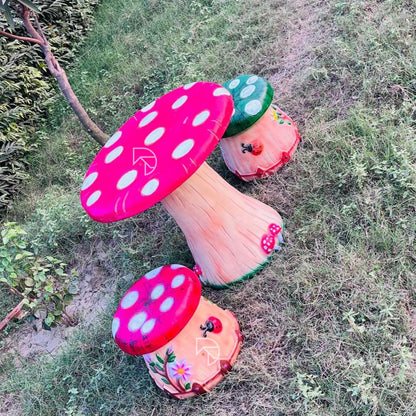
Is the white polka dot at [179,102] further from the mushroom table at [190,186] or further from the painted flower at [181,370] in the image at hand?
the painted flower at [181,370]

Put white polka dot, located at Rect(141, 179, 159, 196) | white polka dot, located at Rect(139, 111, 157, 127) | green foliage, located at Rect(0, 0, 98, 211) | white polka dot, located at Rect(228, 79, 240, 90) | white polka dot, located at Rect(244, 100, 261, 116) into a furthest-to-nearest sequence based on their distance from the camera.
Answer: green foliage, located at Rect(0, 0, 98, 211)
white polka dot, located at Rect(228, 79, 240, 90)
white polka dot, located at Rect(244, 100, 261, 116)
white polka dot, located at Rect(139, 111, 157, 127)
white polka dot, located at Rect(141, 179, 159, 196)

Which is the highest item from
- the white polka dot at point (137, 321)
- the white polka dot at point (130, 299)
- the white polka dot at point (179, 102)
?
the white polka dot at point (179, 102)

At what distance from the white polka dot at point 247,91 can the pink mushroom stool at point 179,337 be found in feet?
3.82

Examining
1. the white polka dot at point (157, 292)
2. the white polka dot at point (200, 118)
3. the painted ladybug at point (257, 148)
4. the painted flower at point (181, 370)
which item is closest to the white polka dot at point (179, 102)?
the white polka dot at point (200, 118)

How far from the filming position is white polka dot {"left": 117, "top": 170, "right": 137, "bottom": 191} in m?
2.29

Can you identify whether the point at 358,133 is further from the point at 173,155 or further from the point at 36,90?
the point at 36,90

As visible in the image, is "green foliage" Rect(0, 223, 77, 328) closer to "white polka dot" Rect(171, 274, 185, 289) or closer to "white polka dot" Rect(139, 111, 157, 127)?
"white polka dot" Rect(171, 274, 185, 289)

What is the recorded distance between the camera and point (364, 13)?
Answer: 3766 millimetres

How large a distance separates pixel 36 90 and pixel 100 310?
10.1ft

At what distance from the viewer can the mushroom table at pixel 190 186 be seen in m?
2.21

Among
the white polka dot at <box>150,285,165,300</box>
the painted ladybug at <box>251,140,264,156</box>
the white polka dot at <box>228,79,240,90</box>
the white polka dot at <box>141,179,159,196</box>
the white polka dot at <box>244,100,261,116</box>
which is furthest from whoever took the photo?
the white polka dot at <box>228,79,240,90</box>

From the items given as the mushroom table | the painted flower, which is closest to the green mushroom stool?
the mushroom table

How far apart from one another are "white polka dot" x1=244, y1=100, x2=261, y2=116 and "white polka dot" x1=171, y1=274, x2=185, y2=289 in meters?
1.07

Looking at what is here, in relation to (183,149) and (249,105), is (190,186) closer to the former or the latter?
(183,149)
